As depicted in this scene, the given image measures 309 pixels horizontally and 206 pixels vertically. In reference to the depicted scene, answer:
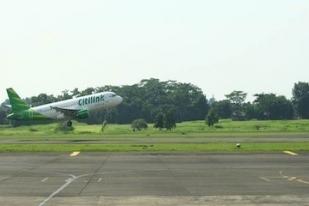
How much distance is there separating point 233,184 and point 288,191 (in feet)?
9.45

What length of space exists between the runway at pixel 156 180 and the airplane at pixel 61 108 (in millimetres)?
67102

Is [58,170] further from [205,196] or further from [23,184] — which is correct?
[205,196]

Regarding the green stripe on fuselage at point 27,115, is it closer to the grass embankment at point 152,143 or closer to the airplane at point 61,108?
the airplane at point 61,108

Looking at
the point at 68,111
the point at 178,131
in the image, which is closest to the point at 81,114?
the point at 68,111

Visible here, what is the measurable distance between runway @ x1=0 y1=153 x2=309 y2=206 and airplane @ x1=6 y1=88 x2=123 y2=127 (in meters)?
67.1

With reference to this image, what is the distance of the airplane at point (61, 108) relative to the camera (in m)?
106

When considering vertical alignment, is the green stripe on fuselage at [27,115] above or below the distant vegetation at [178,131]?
above

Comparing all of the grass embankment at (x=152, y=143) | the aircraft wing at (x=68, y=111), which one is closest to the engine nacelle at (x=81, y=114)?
the aircraft wing at (x=68, y=111)

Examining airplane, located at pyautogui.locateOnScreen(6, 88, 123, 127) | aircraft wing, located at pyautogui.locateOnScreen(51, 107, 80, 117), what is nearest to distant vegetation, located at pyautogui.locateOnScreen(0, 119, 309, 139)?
airplane, located at pyautogui.locateOnScreen(6, 88, 123, 127)

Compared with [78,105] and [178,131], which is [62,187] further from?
[78,105]

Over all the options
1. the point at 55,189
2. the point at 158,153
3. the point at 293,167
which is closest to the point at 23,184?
the point at 55,189

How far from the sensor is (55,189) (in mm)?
22672

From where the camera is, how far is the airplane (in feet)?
349

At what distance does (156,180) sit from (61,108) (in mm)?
81612
